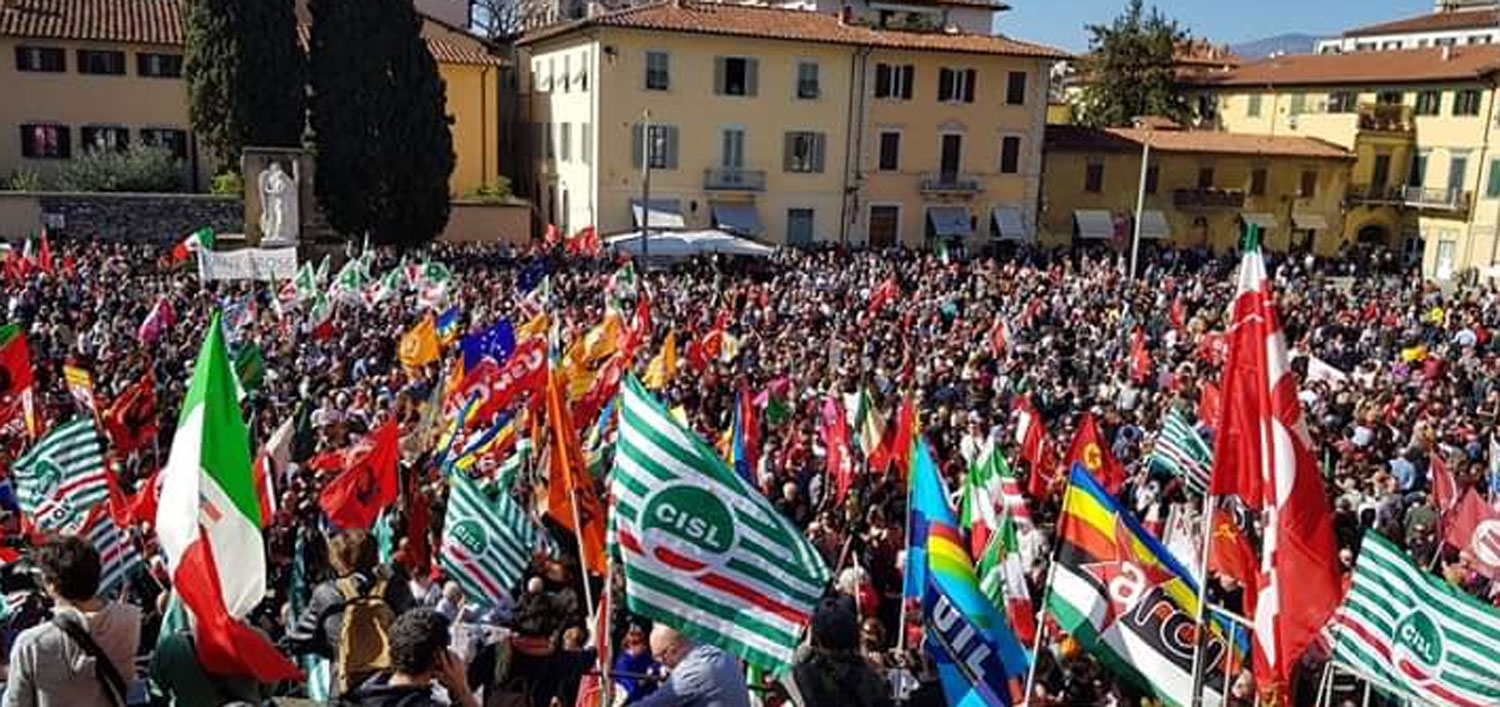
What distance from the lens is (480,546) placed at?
317 inches

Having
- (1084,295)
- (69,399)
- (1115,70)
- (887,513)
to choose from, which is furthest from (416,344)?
(1115,70)

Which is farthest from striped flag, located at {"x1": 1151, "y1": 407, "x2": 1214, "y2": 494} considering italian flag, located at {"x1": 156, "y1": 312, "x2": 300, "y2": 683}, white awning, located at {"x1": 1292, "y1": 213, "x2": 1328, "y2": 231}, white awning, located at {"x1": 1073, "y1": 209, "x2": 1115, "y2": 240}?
white awning, located at {"x1": 1292, "y1": 213, "x2": 1328, "y2": 231}

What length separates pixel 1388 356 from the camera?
75.1 feet

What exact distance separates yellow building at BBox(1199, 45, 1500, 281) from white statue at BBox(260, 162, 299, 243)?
130 ft

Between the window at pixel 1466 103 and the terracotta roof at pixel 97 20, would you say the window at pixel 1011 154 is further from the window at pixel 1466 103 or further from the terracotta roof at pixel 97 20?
the terracotta roof at pixel 97 20

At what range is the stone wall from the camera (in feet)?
117

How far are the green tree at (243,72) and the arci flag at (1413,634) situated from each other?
34.2m

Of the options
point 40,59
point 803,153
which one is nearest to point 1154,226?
point 803,153

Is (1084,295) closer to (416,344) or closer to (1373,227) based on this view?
(416,344)

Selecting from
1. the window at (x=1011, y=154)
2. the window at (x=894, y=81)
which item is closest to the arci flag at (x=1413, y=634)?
the window at (x=894, y=81)

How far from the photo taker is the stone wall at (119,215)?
3578 centimetres

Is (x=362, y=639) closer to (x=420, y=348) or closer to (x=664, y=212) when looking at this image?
(x=420, y=348)

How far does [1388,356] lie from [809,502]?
15150 mm

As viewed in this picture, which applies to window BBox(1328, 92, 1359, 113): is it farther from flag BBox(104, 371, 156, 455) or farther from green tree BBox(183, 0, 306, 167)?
flag BBox(104, 371, 156, 455)
